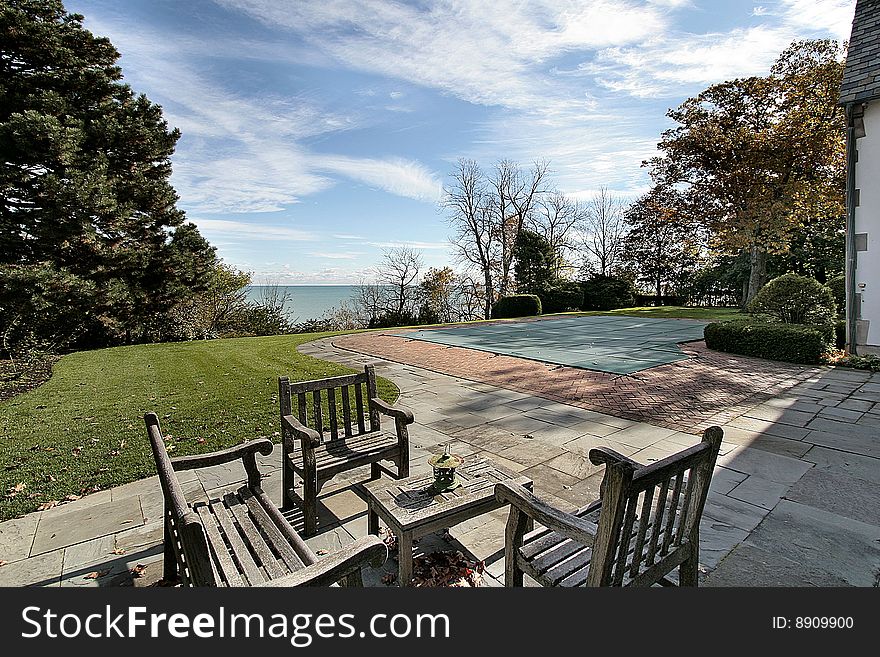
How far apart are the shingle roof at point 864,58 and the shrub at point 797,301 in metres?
3.65

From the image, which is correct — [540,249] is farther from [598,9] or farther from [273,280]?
[598,9]

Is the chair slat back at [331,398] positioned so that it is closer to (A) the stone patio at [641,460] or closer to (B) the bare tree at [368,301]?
(A) the stone patio at [641,460]

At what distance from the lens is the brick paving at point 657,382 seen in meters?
5.82

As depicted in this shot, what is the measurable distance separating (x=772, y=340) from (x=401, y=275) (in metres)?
17.3

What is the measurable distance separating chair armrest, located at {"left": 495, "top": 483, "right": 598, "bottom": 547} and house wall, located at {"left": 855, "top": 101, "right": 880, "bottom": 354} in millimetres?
10060

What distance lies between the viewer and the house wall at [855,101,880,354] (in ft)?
27.7

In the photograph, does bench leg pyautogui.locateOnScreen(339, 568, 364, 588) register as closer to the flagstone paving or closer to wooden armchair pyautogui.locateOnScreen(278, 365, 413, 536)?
wooden armchair pyautogui.locateOnScreen(278, 365, 413, 536)

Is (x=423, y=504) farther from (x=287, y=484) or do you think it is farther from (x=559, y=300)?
(x=559, y=300)

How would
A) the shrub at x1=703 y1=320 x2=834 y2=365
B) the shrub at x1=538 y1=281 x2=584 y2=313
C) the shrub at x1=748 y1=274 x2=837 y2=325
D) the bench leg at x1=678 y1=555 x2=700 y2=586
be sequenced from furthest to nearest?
1. the shrub at x1=538 y1=281 x2=584 y2=313
2. the shrub at x1=748 y1=274 x2=837 y2=325
3. the shrub at x1=703 y1=320 x2=834 y2=365
4. the bench leg at x1=678 y1=555 x2=700 y2=586

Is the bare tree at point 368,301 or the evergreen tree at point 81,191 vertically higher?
the evergreen tree at point 81,191

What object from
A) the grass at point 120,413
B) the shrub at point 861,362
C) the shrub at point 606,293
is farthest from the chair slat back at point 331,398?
the shrub at point 606,293

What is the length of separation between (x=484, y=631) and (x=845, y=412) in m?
6.23

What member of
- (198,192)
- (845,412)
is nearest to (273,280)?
(198,192)

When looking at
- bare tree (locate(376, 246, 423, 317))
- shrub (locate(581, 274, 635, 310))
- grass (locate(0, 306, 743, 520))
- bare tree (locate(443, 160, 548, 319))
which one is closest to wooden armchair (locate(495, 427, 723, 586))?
grass (locate(0, 306, 743, 520))
